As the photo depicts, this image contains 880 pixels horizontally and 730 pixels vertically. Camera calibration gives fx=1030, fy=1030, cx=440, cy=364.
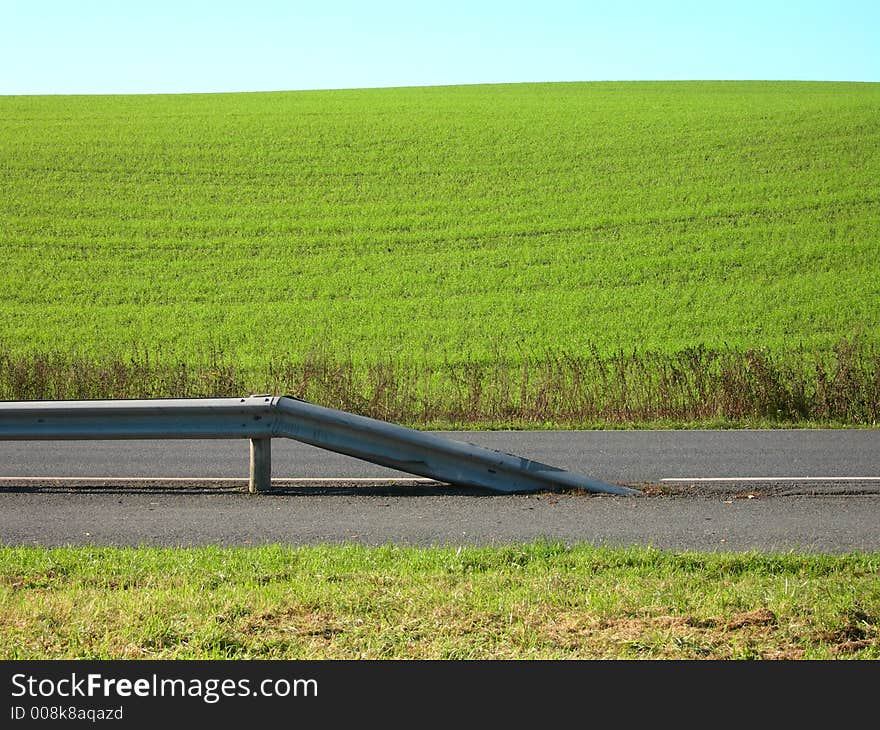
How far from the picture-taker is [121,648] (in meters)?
4.42

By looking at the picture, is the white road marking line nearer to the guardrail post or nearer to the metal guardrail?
the metal guardrail

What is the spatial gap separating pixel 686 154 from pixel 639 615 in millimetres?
36904

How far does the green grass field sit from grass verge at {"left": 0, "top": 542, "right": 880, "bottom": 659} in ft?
25.7

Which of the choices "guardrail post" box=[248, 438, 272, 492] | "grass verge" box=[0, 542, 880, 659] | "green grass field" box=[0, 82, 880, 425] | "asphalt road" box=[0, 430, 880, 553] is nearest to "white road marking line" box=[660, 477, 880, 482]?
"asphalt road" box=[0, 430, 880, 553]

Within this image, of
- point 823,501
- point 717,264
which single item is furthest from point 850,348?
point 717,264

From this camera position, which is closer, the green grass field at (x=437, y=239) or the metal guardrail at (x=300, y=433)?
the metal guardrail at (x=300, y=433)

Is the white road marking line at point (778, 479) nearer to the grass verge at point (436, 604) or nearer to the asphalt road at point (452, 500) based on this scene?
the asphalt road at point (452, 500)

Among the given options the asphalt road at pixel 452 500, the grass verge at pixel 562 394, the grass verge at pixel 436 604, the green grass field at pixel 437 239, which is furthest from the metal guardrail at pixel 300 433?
the green grass field at pixel 437 239

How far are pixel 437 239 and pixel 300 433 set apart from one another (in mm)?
23235

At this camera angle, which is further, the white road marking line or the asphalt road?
the white road marking line

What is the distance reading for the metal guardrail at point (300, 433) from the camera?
8.43 metres

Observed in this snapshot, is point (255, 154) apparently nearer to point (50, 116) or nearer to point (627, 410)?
point (50, 116)

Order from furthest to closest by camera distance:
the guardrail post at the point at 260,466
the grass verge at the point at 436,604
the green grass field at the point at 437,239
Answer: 1. the green grass field at the point at 437,239
2. the guardrail post at the point at 260,466
3. the grass verge at the point at 436,604

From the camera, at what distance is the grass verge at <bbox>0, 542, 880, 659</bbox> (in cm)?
443
